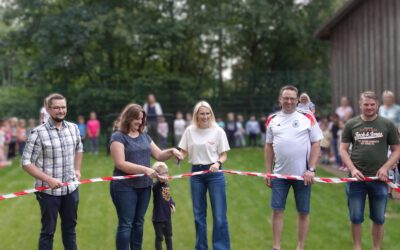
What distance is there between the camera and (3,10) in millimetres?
23547

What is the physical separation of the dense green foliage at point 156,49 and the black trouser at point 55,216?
15.6 m

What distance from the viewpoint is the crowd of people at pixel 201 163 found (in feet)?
18.2

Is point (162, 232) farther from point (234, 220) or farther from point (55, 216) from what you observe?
point (234, 220)

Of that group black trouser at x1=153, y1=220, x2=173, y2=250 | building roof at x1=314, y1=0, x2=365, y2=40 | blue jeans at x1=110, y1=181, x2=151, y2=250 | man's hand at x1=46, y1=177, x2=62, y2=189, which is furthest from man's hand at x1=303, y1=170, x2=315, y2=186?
building roof at x1=314, y1=0, x2=365, y2=40

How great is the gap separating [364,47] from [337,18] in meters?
1.63

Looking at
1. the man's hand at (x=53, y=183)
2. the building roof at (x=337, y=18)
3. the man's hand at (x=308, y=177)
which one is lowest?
the man's hand at (x=308, y=177)

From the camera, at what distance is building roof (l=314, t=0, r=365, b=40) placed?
1633 centimetres

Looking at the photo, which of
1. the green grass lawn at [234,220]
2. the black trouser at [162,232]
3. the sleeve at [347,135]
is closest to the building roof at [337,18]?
the green grass lawn at [234,220]

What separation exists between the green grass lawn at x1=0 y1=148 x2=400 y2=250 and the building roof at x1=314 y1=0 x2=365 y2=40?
680cm

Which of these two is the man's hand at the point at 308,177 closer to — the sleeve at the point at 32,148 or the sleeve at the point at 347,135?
the sleeve at the point at 347,135

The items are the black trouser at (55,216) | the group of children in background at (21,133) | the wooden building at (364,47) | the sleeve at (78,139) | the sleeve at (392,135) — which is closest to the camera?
the black trouser at (55,216)

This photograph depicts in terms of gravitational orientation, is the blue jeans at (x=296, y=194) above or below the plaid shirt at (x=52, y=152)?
below

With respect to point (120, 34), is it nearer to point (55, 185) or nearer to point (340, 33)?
point (340, 33)

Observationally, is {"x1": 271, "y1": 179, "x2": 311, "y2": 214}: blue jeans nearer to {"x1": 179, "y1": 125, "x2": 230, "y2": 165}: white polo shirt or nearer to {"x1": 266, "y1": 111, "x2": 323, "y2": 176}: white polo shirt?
{"x1": 266, "y1": 111, "x2": 323, "y2": 176}: white polo shirt
